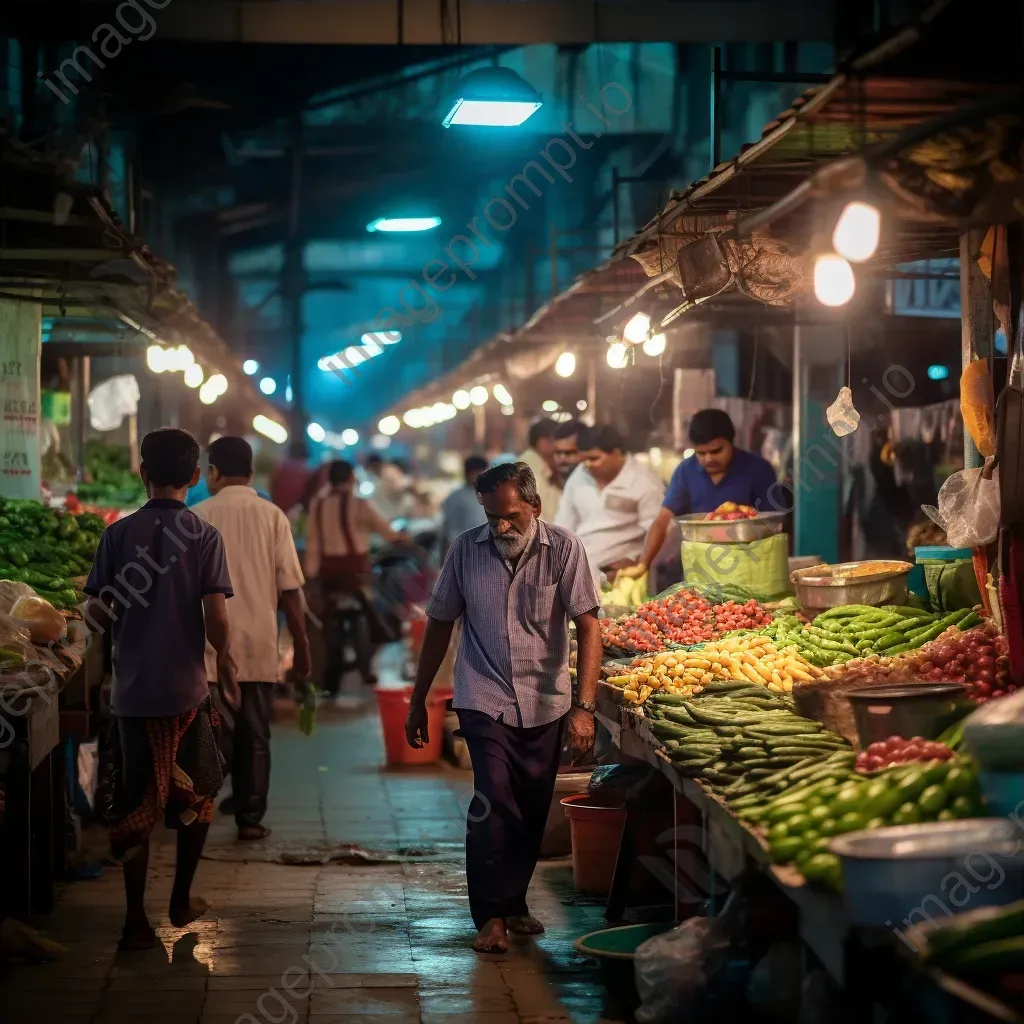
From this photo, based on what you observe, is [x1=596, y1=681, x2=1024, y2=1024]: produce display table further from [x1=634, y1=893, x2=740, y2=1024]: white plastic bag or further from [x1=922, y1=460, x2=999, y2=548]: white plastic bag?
[x1=922, y1=460, x2=999, y2=548]: white plastic bag

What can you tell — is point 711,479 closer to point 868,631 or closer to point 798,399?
point 798,399

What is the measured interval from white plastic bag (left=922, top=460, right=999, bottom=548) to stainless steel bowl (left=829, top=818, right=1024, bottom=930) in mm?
2718

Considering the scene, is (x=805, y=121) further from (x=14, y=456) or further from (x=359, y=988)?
(x=14, y=456)

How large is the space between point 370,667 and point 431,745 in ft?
16.4

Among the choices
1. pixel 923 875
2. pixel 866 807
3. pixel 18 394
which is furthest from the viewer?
pixel 18 394

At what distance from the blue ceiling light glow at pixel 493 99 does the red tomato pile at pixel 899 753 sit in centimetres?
674

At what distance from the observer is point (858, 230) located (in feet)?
15.9

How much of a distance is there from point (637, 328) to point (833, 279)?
4.43 meters

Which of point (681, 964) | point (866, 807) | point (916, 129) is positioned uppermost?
point (916, 129)

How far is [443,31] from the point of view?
12016mm

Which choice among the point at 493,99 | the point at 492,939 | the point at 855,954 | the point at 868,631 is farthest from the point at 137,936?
the point at 493,99

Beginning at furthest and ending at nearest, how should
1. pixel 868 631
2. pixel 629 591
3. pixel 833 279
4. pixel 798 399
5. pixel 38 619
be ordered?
1. pixel 798 399
2. pixel 629 591
3. pixel 38 619
4. pixel 868 631
5. pixel 833 279

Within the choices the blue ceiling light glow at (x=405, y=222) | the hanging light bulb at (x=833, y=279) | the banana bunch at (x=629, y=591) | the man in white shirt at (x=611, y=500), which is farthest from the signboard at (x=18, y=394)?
the blue ceiling light glow at (x=405, y=222)

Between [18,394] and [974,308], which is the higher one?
[974,308]
